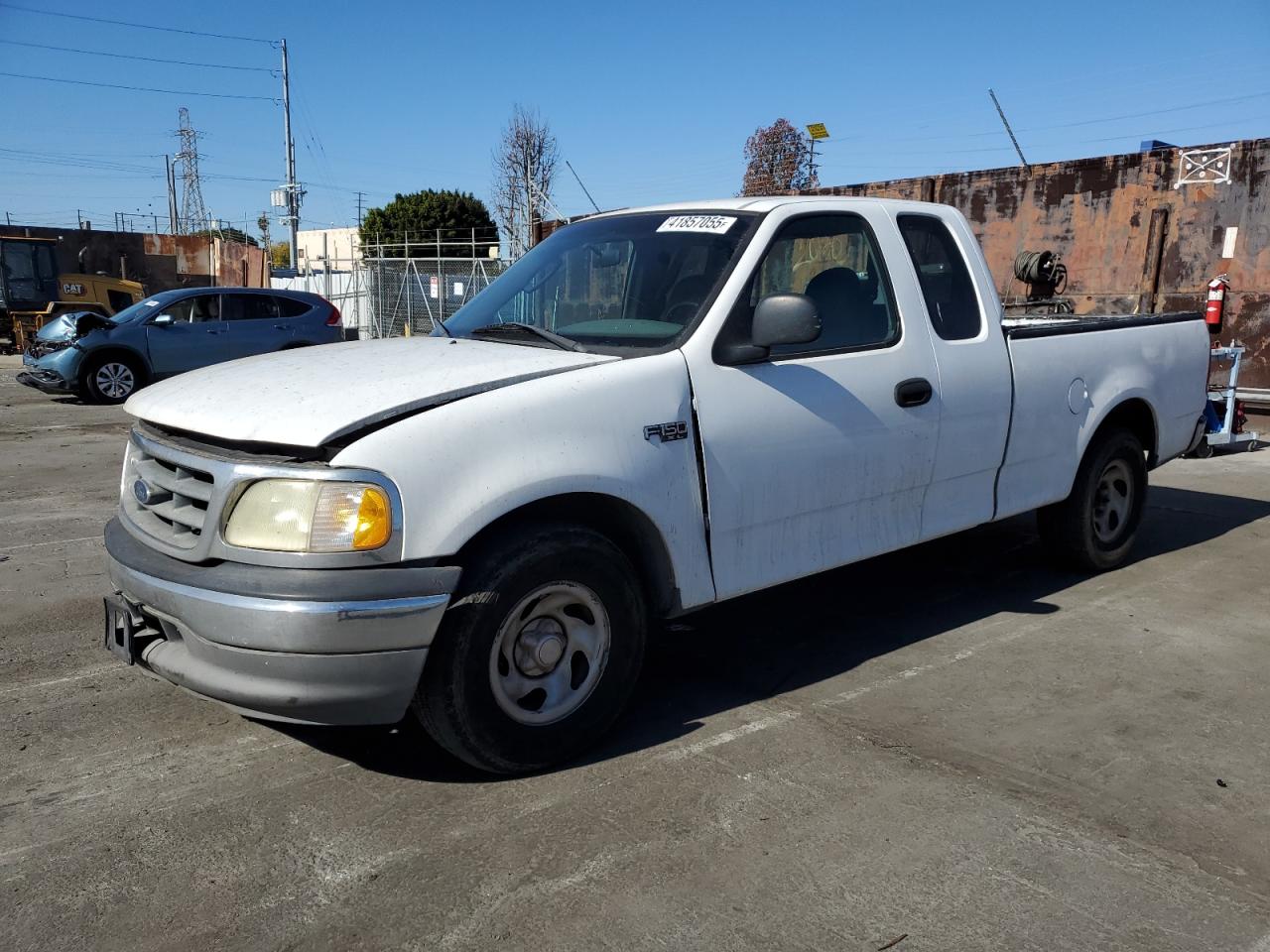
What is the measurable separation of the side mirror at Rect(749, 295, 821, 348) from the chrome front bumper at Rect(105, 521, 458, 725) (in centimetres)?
145

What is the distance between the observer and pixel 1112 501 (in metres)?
5.99

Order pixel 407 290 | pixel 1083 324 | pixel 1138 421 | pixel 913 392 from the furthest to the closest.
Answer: pixel 407 290, pixel 1138 421, pixel 1083 324, pixel 913 392

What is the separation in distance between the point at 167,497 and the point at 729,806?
209 cm

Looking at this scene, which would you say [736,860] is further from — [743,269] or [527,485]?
[743,269]

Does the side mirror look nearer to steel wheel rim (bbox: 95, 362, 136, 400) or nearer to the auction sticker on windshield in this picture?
the auction sticker on windshield

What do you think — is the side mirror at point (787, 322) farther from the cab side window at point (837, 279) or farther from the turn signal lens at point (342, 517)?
the turn signal lens at point (342, 517)

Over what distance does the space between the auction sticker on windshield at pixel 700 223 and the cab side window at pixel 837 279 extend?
8.4 inches

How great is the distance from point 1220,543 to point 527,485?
5495 mm

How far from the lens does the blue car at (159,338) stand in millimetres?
14984

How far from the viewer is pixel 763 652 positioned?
469cm

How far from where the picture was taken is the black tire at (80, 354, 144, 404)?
1502 cm

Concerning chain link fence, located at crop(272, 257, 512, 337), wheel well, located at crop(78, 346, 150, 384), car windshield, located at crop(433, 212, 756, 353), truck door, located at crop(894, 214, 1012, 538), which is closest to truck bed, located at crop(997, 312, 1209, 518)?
truck door, located at crop(894, 214, 1012, 538)

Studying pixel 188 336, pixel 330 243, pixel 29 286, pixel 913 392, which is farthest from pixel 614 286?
pixel 330 243

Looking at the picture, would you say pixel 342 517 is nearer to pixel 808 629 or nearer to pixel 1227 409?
pixel 808 629
